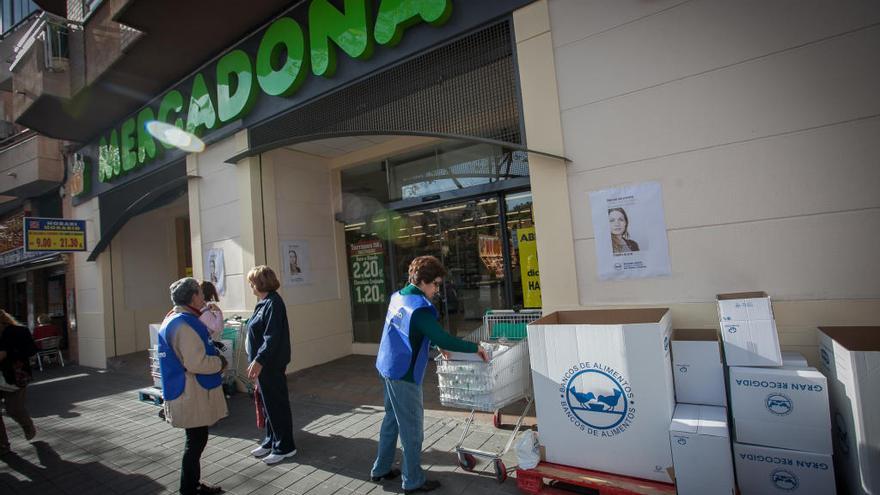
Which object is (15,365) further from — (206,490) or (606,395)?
(606,395)

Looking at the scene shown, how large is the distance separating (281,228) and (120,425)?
3.48 meters

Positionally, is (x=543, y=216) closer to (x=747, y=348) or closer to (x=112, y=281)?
(x=747, y=348)

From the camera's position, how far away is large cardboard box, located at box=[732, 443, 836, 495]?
243 cm

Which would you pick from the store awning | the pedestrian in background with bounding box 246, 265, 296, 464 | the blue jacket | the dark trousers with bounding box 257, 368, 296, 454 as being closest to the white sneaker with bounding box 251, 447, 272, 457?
the pedestrian in background with bounding box 246, 265, 296, 464

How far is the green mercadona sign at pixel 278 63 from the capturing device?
5.07 meters

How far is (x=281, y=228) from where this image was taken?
7270 mm

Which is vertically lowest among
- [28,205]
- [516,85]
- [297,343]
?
[297,343]

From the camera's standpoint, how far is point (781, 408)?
8.44 ft

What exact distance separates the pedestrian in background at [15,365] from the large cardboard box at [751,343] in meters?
6.91

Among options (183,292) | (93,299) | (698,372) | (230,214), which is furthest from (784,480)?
(93,299)

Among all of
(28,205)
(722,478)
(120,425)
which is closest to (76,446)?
(120,425)

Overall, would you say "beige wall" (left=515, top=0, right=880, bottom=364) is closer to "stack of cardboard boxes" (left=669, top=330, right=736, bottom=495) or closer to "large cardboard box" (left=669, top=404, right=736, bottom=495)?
"stack of cardboard boxes" (left=669, top=330, right=736, bottom=495)

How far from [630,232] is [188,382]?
150 inches

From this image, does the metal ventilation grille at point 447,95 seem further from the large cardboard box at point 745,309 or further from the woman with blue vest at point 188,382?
the woman with blue vest at point 188,382
